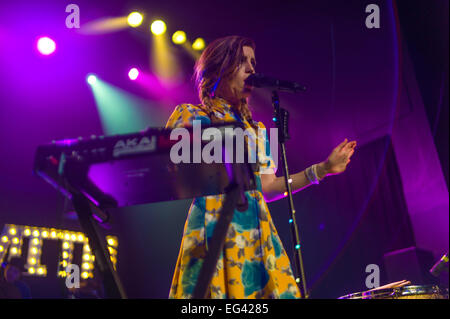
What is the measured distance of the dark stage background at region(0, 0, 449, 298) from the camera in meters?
3.40

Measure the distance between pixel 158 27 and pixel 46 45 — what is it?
1.34 meters

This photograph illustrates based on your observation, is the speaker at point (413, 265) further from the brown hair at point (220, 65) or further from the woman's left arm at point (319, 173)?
the brown hair at point (220, 65)

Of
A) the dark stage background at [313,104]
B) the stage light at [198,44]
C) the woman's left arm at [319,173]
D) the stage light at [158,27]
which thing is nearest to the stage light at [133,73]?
the dark stage background at [313,104]

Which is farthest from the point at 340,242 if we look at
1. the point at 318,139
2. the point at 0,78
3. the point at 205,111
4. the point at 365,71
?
the point at 0,78

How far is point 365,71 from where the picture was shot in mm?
3916

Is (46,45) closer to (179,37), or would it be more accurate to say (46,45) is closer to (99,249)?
(179,37)

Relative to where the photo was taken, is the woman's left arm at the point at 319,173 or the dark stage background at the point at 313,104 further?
the dark stage background at the point at 313,104

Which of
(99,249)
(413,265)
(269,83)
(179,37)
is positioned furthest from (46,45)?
(413,265)

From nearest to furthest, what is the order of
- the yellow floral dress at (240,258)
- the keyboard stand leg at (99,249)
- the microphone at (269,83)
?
the keyboard stand leg at (99,249)
the yellow floral dress at (240,258)
the microphone at (269,83)

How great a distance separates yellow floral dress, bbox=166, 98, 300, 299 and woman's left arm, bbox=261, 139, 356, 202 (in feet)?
1.20

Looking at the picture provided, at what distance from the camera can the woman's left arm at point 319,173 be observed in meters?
1.88

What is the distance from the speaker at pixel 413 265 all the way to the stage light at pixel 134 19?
3654 millimetres

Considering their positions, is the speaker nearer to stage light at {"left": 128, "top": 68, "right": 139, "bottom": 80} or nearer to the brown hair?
the brown hair

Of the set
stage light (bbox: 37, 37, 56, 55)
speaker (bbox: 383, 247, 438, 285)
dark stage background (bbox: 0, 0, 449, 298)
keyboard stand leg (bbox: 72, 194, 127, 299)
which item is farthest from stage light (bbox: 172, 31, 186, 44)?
keyboard stand leg (bbox: 72, 194, 127, 299)
